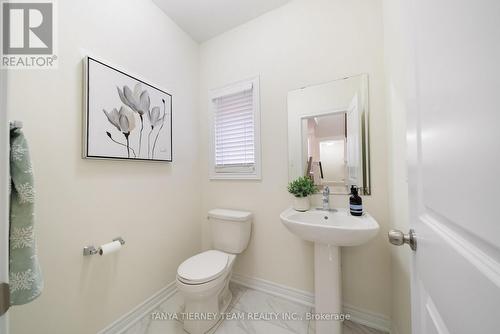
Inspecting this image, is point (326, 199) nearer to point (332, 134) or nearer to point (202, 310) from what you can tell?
point (332, 134)

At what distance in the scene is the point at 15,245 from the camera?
55 centimetres

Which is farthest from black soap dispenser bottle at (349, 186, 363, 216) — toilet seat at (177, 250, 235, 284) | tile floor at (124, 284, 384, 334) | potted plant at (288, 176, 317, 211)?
toilet seat at (177, 250, 235, 284)

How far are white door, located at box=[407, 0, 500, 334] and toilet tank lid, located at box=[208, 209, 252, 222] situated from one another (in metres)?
1.24

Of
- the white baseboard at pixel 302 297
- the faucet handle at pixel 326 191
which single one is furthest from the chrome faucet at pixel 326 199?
the white baseboard at pixel 302 297

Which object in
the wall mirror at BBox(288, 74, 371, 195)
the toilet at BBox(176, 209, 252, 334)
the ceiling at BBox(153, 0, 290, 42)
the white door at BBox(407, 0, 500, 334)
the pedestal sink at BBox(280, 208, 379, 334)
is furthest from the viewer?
the ceiling at BBox(153, 0, 290, 42)

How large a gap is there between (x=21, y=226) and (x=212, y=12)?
1.97 metres

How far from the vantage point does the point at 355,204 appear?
1238 mm

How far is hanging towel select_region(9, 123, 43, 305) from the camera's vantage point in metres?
0.54

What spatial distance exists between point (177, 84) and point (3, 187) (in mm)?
1596

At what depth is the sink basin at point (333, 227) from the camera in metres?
0.99

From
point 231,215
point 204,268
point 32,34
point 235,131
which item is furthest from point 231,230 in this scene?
point 32,34

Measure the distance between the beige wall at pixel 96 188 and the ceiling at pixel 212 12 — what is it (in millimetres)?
115

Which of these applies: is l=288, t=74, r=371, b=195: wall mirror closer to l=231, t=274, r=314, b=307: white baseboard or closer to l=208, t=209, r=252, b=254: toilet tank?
Answer: l=208, t=209, r=252, b=254: toilet tank

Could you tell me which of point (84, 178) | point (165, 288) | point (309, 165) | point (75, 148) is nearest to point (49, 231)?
point (84, 178)
